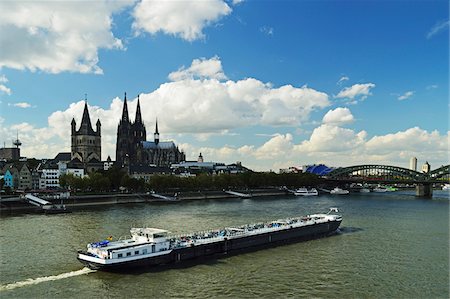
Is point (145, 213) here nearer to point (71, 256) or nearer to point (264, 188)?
point (71, 256)

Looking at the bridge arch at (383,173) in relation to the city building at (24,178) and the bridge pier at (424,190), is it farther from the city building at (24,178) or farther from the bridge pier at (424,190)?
the city building at (24,178)

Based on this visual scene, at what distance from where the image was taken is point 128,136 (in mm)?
160125

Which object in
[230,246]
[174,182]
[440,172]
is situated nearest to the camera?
[230,246]

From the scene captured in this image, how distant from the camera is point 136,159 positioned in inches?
6368

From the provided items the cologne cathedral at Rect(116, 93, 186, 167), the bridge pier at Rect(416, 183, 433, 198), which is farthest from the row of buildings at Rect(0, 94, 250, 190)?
the bridge pier at Rect(416, 183, 433, 198)

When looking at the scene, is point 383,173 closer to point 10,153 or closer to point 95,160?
point 95,160

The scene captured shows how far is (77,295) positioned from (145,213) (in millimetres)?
36524

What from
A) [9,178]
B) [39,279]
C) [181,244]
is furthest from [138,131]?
[39,279]

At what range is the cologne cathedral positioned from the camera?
6294 inches

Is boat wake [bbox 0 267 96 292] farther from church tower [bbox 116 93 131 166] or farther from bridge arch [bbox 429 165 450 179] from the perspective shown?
church tower [bbox 116 93 131 166]

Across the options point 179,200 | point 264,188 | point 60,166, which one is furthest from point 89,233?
point 264,188

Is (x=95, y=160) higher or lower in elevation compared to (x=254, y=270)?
higher

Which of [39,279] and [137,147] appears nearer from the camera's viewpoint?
[39,279]

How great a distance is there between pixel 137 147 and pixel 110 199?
89.6 m
